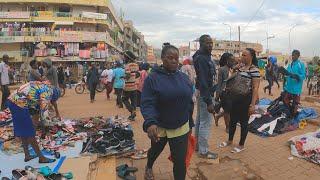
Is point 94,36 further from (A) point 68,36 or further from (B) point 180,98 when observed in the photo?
(B) point 180,98

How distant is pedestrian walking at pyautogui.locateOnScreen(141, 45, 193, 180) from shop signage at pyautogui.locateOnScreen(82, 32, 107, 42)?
144ft

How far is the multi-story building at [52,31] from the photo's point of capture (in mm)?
45656

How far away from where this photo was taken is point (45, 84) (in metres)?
6.16

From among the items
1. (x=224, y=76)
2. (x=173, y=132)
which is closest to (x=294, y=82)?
(x=224, y=76)

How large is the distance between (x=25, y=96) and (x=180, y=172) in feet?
9.53

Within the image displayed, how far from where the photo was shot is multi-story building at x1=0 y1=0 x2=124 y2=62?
1797 inches

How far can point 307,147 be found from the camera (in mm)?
6367

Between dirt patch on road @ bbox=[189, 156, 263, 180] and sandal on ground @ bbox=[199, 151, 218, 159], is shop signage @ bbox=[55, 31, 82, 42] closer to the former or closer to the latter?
sandal on ground @ bbox=[199, 151, 218, 159]

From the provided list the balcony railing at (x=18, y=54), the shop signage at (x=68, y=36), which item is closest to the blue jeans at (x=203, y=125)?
the shop signage at (x=68, y=36)

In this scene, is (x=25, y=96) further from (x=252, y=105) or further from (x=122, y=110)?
(x=122, y=110)

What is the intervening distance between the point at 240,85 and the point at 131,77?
4147 millimetres

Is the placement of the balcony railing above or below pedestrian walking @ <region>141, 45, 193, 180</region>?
above

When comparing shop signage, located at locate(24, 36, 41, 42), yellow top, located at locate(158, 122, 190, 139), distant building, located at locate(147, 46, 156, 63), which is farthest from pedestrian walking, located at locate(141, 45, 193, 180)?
distant building, located at locate(147, 46, 156, 63)

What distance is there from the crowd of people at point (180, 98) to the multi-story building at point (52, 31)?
37505 millimetres
